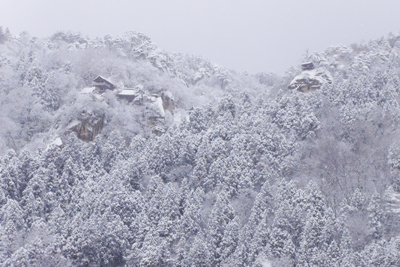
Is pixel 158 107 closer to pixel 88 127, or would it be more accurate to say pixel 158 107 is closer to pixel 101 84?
pixel 101 84

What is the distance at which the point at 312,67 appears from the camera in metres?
73.2

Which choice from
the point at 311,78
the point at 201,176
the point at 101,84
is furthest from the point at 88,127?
the point at 311,78

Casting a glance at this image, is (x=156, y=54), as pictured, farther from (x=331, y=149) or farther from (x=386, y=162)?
(x=386, y=162)

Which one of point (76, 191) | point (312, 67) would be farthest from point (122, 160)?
point (312, 67)

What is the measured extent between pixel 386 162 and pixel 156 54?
5356cm

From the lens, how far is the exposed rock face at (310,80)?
223 feet

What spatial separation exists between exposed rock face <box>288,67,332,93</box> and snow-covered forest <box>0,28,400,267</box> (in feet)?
1.60

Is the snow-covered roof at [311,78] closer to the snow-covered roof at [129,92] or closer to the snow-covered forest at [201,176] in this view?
the snow-covered forest at [201,176]

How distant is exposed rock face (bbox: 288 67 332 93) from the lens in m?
68.1

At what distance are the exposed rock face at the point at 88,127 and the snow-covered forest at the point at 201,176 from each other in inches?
6.7

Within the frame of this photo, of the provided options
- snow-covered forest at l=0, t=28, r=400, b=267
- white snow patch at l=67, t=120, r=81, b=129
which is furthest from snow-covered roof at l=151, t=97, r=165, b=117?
white snow patch at l=67, t=120, r=81, b=129

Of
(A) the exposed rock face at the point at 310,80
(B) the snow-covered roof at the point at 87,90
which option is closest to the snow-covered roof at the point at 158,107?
(B) the snow-covered roof at the point at 87,90

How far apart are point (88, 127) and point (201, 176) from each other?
69.3 feet

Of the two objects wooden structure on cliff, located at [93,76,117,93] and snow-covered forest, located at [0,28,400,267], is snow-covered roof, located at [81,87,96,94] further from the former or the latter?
wooden structure on cliff, located at [93,76,117,93]
